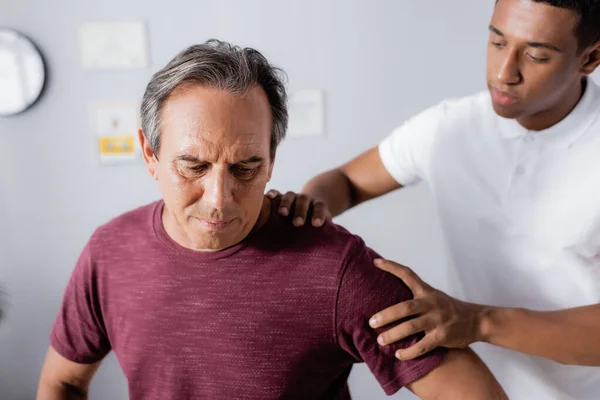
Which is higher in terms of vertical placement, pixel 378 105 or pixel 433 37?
pixel 433 37

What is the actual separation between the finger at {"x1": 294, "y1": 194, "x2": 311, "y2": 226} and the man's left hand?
0.17 m

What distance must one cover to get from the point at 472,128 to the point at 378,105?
90 centimetres

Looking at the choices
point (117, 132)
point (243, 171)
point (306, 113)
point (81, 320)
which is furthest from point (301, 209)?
point (117, 132)

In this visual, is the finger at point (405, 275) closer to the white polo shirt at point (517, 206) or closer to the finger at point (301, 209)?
the finger at point (301, 209)

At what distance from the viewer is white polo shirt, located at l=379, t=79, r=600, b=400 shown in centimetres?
129

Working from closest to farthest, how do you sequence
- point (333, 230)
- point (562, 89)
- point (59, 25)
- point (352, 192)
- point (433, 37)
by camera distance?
point (333, 230) < point (562, 89) < point (352, 192) < point (59, 25) < point (433, 37)

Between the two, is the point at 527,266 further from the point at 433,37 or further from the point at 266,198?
the point at 433,37

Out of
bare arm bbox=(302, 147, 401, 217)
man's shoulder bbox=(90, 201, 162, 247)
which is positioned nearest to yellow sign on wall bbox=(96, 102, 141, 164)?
bare arm bbox=(302, 147, 401, 217)

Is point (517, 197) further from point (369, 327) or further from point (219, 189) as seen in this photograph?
point (219, 189)

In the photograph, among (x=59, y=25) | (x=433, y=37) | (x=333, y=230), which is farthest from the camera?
(x=433, y=37)

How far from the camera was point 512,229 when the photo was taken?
1.38m

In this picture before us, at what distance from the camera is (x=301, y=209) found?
1.13 metres

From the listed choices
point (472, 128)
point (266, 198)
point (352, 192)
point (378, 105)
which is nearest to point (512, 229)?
point (472, 128)

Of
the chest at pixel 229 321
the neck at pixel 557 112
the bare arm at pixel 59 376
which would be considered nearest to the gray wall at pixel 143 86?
the neck at pixel 557 112
